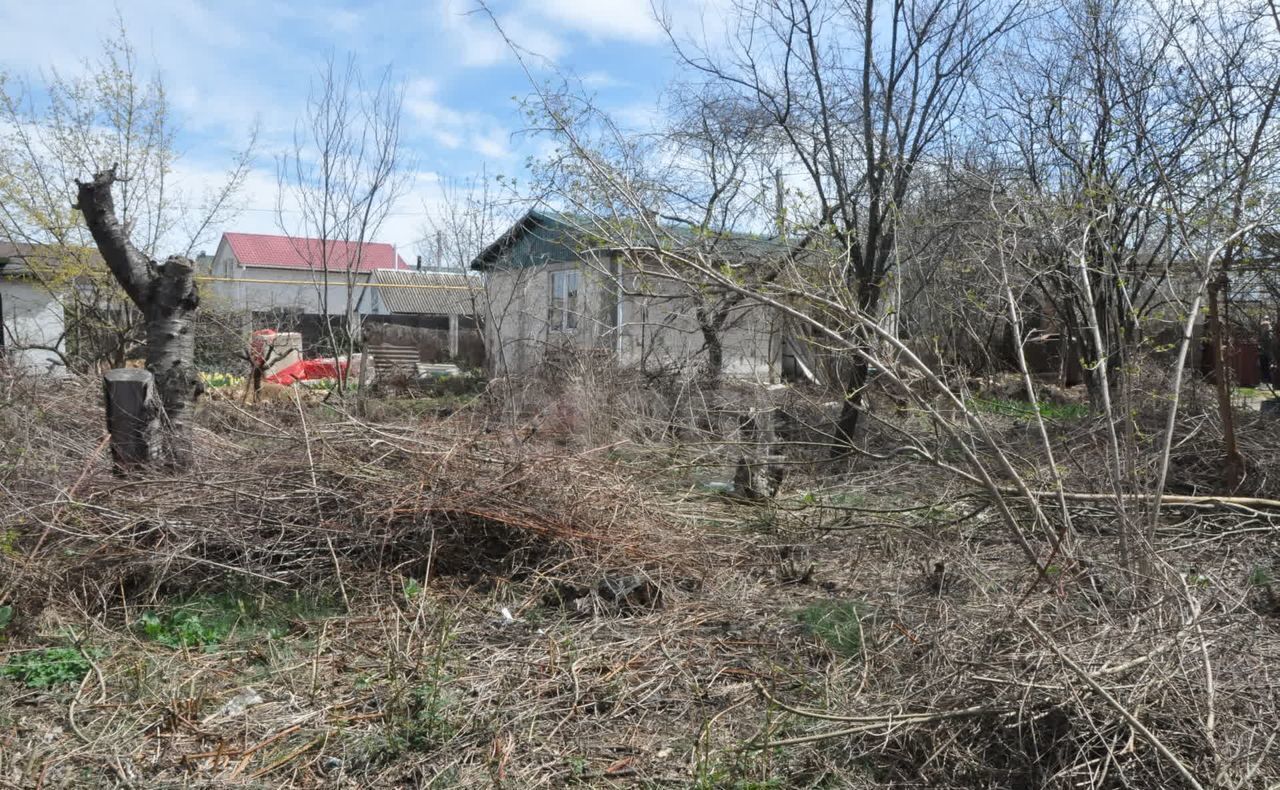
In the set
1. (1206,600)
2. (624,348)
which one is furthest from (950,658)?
(624,348)

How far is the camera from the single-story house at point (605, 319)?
33.5 feet

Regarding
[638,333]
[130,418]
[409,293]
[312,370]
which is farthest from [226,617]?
[409,293]

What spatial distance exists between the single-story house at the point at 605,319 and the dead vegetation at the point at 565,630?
2.11m

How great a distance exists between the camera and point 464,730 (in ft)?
11.2

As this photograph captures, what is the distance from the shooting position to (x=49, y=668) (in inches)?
152

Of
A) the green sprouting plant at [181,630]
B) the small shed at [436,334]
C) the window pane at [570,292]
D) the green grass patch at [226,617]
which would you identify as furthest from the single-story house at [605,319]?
the green sprouting plant at [181,630]

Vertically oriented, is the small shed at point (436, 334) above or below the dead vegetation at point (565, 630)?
above

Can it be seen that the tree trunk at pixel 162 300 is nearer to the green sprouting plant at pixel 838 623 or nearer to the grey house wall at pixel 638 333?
the grey house wall at pixel 638 333

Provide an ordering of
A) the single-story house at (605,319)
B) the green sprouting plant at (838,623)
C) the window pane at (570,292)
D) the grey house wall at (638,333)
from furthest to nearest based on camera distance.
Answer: the window pane at (570,292)
the grey house wall at (638,333)
the single-story house at (605,319)
the green sprouting plant at (838,623)

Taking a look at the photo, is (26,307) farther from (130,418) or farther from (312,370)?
(130,418)

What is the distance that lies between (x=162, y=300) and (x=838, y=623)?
4644 millimetres

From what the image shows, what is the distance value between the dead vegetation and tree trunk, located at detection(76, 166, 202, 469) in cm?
42

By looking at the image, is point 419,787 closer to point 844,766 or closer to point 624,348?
point 844,766

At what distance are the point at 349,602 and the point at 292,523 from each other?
0.69 metres
